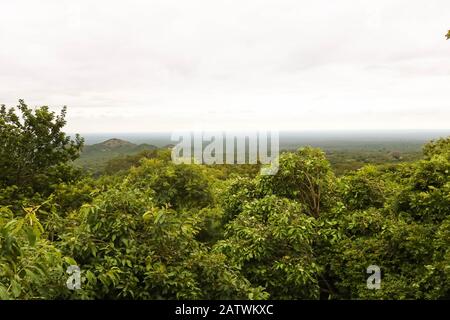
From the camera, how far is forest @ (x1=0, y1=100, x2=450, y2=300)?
3171 millimetres

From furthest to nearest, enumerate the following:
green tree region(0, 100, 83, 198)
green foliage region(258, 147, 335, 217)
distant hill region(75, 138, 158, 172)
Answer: distant hill region(75, 138, 158, 172), green tree region(0, 100, 83, 198), green foliage region(258, 147, 335, 217)

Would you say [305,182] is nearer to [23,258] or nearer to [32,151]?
[23,258]

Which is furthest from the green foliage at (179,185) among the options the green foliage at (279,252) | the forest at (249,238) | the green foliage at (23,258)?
the green foliage at (23,258)

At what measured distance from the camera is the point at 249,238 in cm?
609

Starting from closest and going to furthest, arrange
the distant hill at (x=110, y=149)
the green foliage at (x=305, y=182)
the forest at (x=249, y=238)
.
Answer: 1. the forest at (x=249, y=238)
2. the green foliage at (x=305, y=182)
3. the distant hill at (x=110, y=149)

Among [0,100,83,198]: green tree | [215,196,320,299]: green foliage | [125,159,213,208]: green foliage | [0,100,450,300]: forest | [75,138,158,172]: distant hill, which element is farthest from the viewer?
[75,138,158,172]: distant hill

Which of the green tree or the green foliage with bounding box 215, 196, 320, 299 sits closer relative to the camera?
the green foliage with bounding box 215, 196, 320, 299

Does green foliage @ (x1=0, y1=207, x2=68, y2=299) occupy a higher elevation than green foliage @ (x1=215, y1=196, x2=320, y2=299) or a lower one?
higher

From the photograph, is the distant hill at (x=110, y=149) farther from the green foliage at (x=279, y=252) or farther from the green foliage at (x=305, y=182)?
the green foliage at (x=279, y=252)

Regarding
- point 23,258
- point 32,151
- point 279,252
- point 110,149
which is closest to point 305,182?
point 279,252

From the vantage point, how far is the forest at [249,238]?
3.17 metres

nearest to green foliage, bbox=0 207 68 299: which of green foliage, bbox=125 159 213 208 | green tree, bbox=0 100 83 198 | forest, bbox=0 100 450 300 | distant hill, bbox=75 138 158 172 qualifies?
forest, bbox=0 100 450 300

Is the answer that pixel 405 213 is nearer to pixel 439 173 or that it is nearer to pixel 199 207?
pixel 439 173

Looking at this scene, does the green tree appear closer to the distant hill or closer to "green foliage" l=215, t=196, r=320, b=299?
"green foliage" l=215, t=196, r=320, b=299
